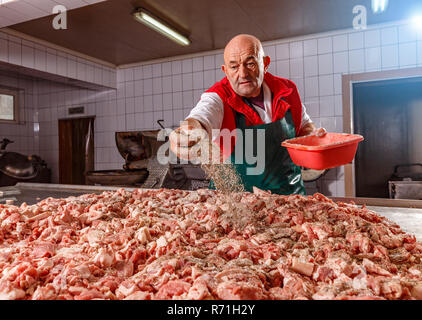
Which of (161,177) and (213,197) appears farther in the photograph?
(161,177)

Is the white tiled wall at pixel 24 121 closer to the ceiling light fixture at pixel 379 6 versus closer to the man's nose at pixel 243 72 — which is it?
the man's nose at pixel 243 72

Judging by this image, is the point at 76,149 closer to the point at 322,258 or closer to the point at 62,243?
the point at 62,243

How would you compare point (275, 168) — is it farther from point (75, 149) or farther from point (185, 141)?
point (75, 149)

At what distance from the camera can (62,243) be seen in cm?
108

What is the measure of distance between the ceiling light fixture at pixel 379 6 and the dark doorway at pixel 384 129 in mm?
948

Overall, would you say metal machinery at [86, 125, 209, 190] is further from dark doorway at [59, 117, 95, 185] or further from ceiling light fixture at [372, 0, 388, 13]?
ceiling light fixture at [372, 0, 388, 13]

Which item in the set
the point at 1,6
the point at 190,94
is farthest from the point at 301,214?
the point at 190,94

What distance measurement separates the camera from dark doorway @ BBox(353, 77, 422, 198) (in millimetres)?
4180

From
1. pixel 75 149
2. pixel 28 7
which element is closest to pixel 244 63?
pixel 28 7

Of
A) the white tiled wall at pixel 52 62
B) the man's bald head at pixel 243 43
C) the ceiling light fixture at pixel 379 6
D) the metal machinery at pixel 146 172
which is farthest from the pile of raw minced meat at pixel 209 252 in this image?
the white tiled wall at pixel 52 62

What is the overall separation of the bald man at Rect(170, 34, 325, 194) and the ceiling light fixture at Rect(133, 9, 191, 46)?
194cm

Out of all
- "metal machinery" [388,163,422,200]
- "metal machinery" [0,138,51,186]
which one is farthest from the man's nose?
"metal machinery" [0,138,51,186]
